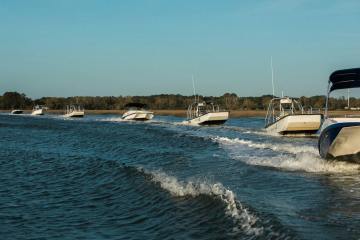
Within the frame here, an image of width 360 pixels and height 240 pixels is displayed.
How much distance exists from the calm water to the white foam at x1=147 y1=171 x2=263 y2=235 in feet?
0.09

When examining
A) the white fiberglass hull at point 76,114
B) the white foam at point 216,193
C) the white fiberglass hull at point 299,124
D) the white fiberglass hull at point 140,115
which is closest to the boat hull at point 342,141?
the white foam at point 216,193

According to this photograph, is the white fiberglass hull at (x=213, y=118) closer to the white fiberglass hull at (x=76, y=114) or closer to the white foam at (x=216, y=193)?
the white foam at (x=216, y=193)

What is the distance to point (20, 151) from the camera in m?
29.2

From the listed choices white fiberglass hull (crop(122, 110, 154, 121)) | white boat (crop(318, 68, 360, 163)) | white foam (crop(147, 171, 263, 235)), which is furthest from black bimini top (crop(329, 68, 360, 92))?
white fiberglass hull (crop(122, 110, 154, 121))

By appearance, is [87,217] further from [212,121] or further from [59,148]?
[212,121]

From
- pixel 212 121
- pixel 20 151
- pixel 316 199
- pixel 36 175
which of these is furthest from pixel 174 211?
pixel 212 121

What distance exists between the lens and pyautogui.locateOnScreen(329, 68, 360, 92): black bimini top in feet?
69.6

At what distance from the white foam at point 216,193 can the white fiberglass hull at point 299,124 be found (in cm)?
2132

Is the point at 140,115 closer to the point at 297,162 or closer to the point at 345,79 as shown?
the point at 345,79

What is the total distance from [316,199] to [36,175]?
10.5 metres

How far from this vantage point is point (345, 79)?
21672mm

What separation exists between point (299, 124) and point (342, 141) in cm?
1942

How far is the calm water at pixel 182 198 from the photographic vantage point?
33.0 ft

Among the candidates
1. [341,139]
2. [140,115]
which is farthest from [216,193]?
[140,115]
